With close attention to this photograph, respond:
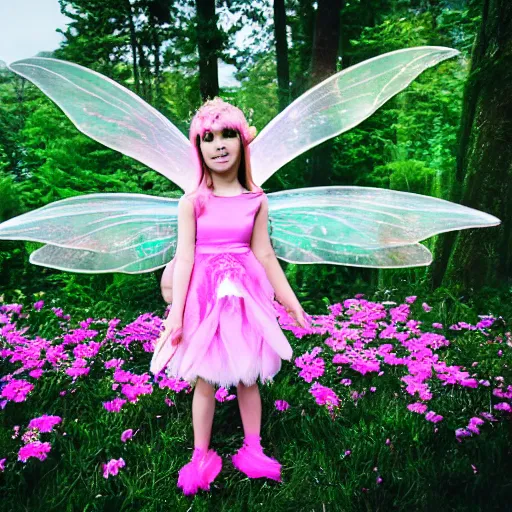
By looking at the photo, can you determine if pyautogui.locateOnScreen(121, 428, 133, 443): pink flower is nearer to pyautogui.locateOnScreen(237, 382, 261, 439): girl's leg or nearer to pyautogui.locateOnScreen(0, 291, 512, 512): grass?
pyautogui.locateOnScreen(0, 291, 512, 512): grass

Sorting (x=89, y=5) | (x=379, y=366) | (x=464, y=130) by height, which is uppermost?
(x=89, y=5)

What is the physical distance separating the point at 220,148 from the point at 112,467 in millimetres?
1277

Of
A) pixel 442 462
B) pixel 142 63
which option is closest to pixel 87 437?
pixel 442 462

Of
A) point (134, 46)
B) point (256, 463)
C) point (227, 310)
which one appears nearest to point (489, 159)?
point (227, 310)

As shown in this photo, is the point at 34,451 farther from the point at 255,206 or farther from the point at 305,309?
the point at 305,309

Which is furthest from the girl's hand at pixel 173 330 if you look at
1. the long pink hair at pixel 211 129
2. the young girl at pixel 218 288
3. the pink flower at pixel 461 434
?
the pink flower at pixel 461 434

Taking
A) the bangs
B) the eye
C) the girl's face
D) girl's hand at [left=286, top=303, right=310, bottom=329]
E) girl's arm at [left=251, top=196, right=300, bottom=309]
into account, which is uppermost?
the bangs

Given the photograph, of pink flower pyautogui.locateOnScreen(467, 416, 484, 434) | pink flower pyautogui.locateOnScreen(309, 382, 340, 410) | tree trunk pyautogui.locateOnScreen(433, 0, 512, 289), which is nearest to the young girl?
pink flower pyautogui.locateOnScreen(309, 382, 340, 410)

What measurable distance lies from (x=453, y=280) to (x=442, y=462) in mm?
2099

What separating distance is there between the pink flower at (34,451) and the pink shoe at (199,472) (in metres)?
0.54

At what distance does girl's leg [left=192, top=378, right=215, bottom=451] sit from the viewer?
1.86 metres

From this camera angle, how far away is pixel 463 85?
411 centimetres

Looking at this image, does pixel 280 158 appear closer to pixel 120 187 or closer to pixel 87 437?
pixel 87 437

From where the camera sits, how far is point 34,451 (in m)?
1.89
